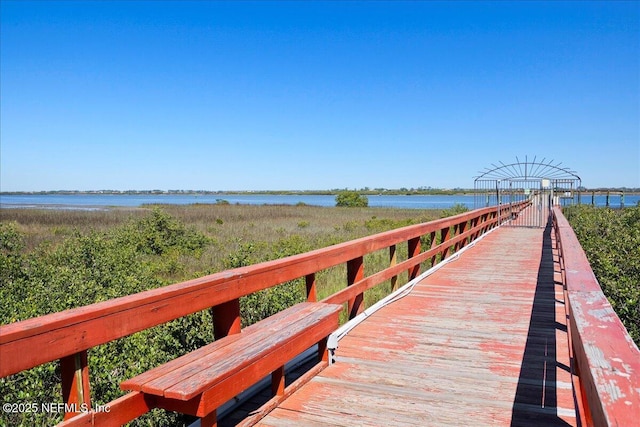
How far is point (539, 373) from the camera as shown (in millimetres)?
3689

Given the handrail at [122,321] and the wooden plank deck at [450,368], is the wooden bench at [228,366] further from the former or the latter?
the wooden plank deck at [450,368]

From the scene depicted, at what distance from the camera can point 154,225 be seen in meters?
17.0

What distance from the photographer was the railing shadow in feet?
9.69

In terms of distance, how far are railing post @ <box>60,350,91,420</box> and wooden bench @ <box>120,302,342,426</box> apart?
0.20m

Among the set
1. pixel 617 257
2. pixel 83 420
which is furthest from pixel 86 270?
pixel 617 257

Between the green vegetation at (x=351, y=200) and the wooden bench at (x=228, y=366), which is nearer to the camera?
the wooden bench at (x=228, y=366)

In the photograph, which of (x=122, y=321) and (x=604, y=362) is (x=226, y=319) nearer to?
(x=122, y=321)

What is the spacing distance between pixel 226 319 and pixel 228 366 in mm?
527

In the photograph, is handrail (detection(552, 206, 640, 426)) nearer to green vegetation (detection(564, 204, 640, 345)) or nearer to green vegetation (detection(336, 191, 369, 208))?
green vegetation (detection(564, 204, 640, 345))

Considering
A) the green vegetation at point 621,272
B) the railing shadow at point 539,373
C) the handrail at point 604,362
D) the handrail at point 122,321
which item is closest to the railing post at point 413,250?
the railing shadow at point 539,373

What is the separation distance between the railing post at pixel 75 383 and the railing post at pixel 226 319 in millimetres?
1075

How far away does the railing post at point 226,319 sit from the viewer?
114 inches

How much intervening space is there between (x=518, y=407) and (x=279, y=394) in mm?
1504

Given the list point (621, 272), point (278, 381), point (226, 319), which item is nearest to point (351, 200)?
point (621, 272)
